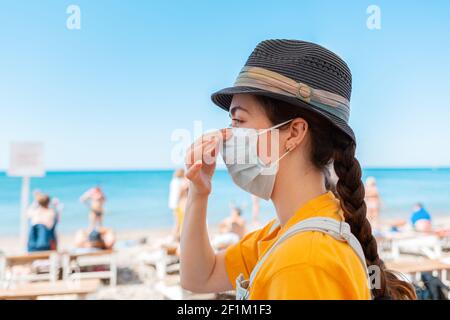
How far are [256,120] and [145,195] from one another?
31470mm

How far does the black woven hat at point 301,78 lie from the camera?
107 centimetres

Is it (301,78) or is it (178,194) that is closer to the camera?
(301,78)

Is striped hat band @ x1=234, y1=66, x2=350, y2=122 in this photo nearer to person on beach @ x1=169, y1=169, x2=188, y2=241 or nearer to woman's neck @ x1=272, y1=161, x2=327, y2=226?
woman's neck @ x1=272, y1=161, x2=327, y2=226

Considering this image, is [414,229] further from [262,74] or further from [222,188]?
[222,188]

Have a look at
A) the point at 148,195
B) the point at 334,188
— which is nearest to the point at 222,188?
the point at 148,195

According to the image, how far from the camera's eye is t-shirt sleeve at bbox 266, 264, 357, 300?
0.82 metres

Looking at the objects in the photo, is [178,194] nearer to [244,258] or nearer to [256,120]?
[244,258]

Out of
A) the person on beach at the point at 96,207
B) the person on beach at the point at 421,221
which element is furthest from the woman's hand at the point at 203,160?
the person on beach at the point at 96,207

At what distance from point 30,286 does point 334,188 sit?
4.38 meters

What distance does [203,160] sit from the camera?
1.20 m

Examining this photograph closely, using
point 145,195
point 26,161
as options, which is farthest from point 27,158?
point 145,195

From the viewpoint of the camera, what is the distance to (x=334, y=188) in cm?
121

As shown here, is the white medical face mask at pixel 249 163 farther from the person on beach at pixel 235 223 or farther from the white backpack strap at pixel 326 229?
the person on beach at pixel 235 223

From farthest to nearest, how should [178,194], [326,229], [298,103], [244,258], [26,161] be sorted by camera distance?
[178,194], [26,161], [244,258], [298,103], [326,229]
